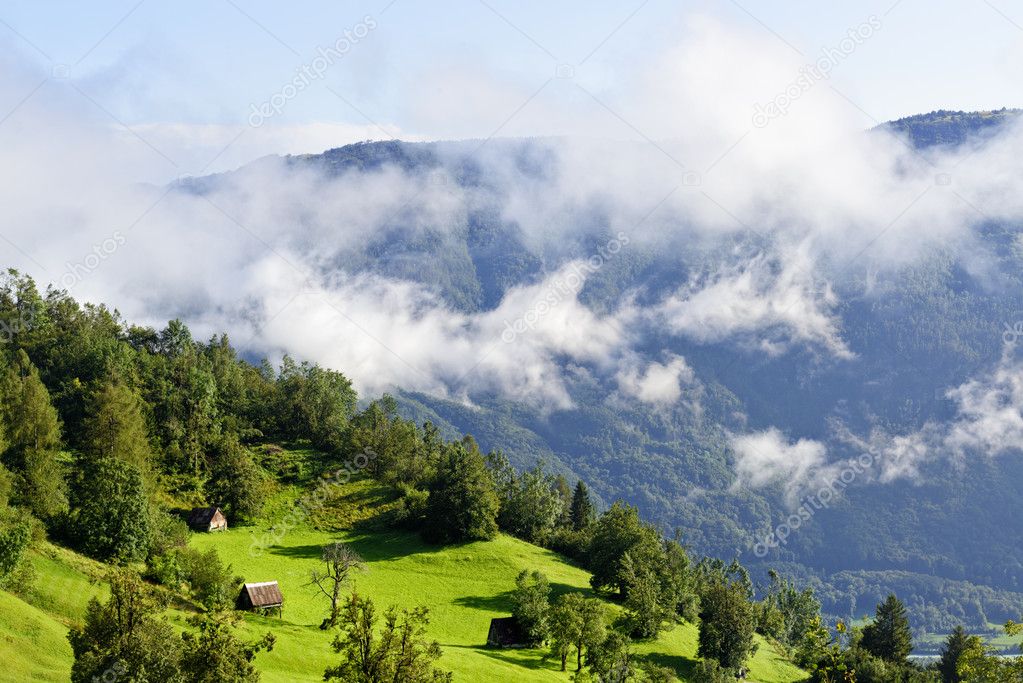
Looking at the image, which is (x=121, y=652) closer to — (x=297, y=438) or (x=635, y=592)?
(x=635, y=592)

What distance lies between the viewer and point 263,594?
89.2 meters

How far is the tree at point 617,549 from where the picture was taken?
118 metres

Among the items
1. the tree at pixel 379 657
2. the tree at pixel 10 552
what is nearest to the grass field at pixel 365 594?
the tree at pixel 10 552

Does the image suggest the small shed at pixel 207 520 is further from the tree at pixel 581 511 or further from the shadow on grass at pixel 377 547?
the tree at pixel 581 511

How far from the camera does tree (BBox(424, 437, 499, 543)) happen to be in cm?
13275

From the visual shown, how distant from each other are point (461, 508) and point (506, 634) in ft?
127

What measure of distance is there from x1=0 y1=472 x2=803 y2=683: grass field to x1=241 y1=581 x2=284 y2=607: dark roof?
1.87 m

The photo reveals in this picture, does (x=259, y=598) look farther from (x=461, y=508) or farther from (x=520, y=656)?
(x=461, y=508)

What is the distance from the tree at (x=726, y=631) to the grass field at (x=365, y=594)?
11.0 ft

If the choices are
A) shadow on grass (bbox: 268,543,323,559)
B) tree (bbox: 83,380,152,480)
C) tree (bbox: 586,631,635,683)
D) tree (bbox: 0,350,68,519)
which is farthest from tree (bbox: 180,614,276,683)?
tree (bbox: 83,380,152,480)

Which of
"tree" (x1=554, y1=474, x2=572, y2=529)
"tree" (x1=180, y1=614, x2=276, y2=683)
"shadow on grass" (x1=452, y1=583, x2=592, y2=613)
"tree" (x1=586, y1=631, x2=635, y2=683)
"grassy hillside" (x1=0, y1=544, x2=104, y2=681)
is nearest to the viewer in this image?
"tree" (x1=180, y1=614, x2=276, y2=683)

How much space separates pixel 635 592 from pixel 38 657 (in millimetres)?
70897

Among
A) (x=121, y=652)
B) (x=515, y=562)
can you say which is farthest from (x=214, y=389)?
(x=121, y=652)

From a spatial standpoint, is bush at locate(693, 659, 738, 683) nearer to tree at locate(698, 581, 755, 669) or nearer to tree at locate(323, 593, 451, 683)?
tree at locate(698, 581, 755, 669)
